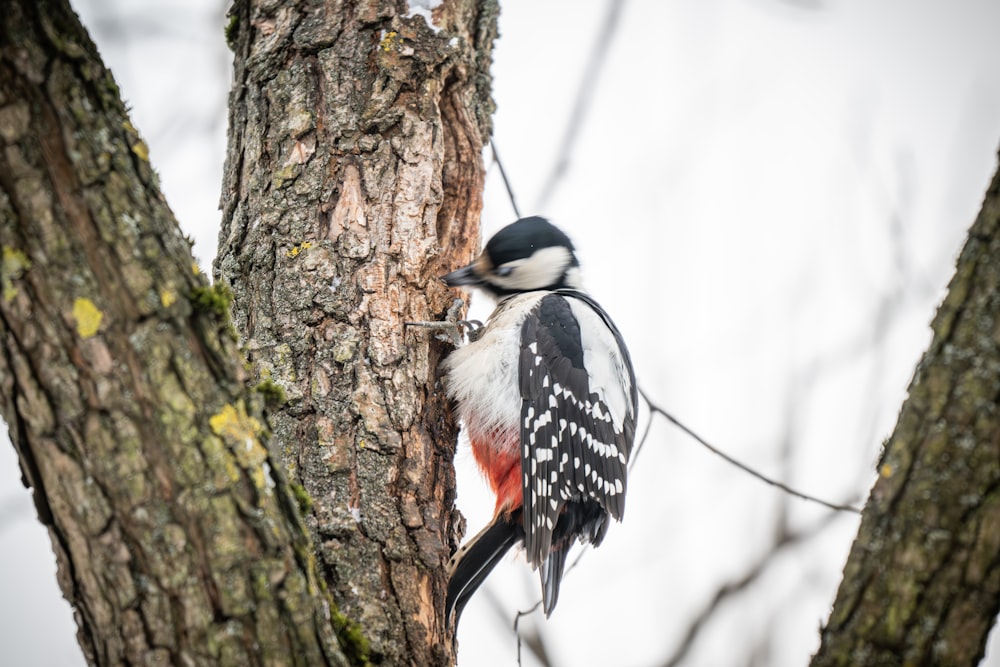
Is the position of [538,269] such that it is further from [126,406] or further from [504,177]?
[126,406]

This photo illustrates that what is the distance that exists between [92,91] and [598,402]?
2.03 metres

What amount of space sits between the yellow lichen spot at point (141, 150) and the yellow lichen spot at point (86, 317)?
0.82 feet

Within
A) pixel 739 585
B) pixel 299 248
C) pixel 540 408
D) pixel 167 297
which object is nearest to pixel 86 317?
Result: pixel 167 297

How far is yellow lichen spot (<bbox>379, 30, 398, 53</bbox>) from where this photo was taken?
2365 millimetres

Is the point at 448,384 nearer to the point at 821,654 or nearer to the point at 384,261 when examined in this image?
the point at 384,261

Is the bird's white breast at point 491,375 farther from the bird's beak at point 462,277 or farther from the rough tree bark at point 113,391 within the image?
the rough tree bark at point 113,391

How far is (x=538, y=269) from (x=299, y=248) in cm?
127

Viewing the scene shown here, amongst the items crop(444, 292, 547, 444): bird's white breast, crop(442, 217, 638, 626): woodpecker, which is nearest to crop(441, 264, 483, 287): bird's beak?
crop(442, 217, 638, 626): woodpecker

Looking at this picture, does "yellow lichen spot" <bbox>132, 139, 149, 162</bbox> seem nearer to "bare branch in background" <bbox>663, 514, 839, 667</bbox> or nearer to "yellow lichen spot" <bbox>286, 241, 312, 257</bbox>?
"yellow lichen spot" <bbox>286, 241, 312, 257</bbox>

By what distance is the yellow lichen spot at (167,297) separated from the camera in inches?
48.1

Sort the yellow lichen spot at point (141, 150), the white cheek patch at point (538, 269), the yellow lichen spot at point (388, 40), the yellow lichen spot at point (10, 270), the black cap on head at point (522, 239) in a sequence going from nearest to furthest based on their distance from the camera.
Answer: the yellow lichen spot at point (10, 270) < the yellow lichen spot at point (141, 150) < the yellow lichen spot at point (388, 40) < the black cap on head at point (522, 239) < the white cheek patch at point (538, 269)

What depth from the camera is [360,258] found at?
221cm

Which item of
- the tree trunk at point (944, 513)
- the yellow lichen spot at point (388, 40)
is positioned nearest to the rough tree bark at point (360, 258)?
the yellow lichen spot at point (388, 40)

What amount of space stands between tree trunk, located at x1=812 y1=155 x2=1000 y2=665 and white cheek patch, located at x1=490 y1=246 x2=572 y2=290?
1.83m
